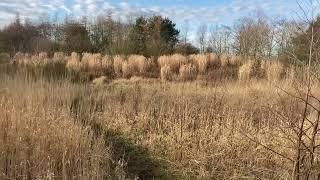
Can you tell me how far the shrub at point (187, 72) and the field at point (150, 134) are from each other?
4.76 metres

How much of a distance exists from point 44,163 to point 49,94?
158 inches

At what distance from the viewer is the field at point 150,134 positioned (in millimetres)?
4676

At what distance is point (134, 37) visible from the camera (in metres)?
23.7

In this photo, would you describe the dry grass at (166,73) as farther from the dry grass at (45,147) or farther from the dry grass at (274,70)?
the dry grass at (45,147)

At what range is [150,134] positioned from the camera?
7641 mm

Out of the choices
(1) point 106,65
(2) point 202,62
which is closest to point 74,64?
(1) point 106,65

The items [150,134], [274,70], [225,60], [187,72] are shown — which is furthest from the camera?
[225,60]

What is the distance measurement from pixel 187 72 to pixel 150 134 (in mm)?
9868

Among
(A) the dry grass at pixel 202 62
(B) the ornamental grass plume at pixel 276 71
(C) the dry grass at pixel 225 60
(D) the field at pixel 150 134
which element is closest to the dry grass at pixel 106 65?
(A) the dry grass at pixel 202 62

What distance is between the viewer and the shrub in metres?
17.0

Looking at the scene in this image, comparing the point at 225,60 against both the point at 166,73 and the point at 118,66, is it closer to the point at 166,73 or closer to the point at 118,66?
the point at 166,73

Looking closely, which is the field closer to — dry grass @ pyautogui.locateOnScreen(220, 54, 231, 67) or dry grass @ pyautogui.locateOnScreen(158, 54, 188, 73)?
dry grass @ pyautogui.locateOnScreen(158, 54, 188, 73)

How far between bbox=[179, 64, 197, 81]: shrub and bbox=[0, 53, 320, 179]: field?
476 cm

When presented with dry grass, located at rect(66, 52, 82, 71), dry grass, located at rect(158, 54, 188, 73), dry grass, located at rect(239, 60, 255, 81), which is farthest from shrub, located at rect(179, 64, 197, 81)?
dry grass, located at rect(66, 52, 82, 71)
